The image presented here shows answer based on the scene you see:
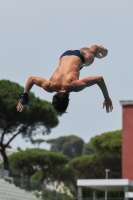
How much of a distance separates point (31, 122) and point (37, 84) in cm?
3466

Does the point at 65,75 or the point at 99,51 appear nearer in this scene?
the point at 65,75

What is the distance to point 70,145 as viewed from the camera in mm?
117750

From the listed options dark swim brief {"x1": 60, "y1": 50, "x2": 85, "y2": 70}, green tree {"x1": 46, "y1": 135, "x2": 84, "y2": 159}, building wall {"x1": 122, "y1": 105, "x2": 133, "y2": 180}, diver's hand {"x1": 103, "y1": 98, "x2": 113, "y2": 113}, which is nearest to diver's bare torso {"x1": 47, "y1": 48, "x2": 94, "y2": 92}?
dark swim brief {"x1": 60, "y1": 50, "x2": 85, "y2": 70}

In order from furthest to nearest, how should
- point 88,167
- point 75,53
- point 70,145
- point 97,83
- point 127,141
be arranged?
point 70,145 < point 88,167 < point 127,141 < point 75,53 < point 97,83

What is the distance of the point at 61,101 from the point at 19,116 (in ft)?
110

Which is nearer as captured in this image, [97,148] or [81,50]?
[81,50]

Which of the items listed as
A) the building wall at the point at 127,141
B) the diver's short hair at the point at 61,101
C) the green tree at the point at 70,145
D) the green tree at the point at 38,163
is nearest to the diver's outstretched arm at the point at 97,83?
the diver's short hair at the point at 61,101

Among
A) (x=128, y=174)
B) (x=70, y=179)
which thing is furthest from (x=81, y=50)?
(x=70, y=179)

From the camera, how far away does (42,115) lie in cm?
4359

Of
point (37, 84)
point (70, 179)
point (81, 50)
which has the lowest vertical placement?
point (37, 84)

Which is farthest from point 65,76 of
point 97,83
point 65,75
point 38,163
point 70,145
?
point 70,145

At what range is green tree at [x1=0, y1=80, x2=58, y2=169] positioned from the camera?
41.4m

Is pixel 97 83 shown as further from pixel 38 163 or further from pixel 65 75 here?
pixel 38 163

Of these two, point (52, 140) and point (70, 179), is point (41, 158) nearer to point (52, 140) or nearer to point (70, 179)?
point (70, 179)
